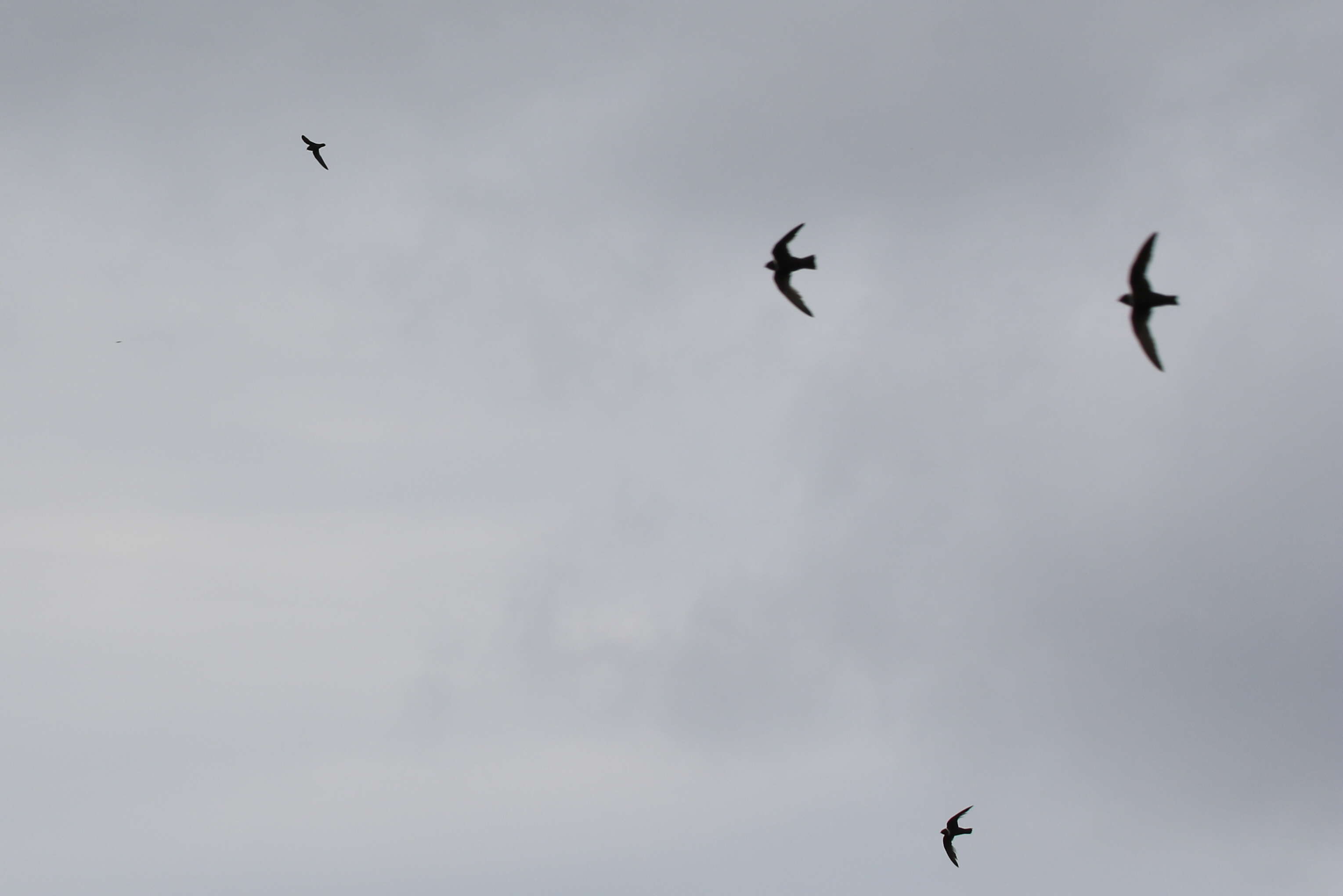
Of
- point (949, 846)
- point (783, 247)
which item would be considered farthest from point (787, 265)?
A: point (949, 846)

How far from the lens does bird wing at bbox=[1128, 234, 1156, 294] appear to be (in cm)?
5269

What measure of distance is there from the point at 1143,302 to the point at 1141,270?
1783mm

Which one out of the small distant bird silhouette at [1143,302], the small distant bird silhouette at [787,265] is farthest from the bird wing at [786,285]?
the small distant bird silhouette at [1143,302]

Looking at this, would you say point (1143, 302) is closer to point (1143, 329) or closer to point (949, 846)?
point (1143, 329)

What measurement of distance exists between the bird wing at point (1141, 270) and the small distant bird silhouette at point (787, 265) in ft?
50.7

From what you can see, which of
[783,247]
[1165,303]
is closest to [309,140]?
[783,247]

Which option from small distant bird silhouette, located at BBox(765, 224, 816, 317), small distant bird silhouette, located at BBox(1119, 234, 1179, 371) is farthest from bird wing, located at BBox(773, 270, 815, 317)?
small distant bird silhouette, located at BBox(1119, 234, 1179, 371)

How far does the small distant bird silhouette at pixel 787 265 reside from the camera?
213ft

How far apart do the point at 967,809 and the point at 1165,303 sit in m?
33.1

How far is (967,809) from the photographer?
249ft

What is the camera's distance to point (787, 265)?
65.4 metres

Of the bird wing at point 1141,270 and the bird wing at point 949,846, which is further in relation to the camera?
the bird wing at point 949,846

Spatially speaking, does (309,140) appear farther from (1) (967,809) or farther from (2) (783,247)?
(1) (967,809)

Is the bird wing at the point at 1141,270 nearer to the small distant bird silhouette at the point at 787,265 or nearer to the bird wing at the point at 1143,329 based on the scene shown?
the bird wing at the point at 1143,329
